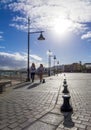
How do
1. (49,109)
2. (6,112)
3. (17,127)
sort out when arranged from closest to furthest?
(17,127), (6,112), (49,109)

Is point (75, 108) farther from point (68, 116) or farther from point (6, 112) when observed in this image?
point (6, 112)

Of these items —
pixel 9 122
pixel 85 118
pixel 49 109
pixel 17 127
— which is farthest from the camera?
pixel 49 109

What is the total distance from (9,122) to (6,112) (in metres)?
1.17

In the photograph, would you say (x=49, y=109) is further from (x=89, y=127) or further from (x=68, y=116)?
(x=89, y=127)

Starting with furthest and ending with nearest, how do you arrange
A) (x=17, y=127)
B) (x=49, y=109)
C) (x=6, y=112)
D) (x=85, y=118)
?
(x=49, y=109)
(x=6, y=112)
(x=85, y=118)
(x=17, y=127)

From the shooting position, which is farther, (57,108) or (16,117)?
(57,108)

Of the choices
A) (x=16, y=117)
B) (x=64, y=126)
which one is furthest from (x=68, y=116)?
(x=16, y=117)

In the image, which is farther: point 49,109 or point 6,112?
point 49,109

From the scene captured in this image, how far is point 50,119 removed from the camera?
238 inches

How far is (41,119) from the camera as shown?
237 inches

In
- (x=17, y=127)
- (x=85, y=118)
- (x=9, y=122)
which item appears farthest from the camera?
(x=85, y=118)

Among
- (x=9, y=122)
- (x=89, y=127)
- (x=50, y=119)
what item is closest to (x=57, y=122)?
(x=50, y=119)

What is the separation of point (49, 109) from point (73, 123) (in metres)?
1.78

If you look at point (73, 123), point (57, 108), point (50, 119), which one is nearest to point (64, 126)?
point (73, 123)
